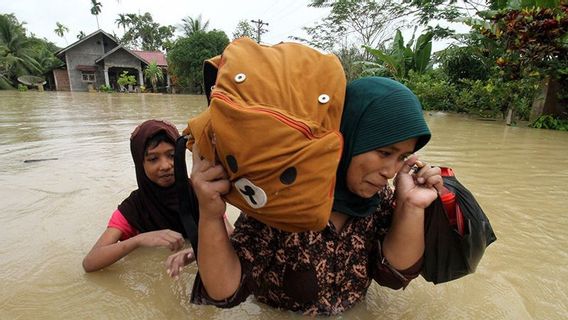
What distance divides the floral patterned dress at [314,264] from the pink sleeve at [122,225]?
103cm

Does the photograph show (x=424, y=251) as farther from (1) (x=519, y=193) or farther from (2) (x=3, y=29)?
(2) (x=3, y=29)

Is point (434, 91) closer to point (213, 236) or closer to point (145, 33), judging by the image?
point (213, 236)

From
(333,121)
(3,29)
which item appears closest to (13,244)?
(333,121)

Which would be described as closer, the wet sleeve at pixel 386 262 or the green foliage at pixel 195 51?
the wet sleeve at pixel 386 262

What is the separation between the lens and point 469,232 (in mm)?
1109

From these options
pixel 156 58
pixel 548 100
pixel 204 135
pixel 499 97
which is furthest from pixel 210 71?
pixel 156 58

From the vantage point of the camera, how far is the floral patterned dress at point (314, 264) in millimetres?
1183

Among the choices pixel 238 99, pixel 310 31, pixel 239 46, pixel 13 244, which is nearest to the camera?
pixel 238 99

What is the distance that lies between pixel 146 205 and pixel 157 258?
0.31 metres

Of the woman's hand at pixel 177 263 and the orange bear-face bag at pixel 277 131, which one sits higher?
the orange bear-face bag at pixel 277 131

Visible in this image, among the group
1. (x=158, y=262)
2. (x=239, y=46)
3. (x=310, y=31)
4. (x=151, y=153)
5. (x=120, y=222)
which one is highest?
(x=310, y=31)

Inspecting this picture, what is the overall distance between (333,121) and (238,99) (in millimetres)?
257

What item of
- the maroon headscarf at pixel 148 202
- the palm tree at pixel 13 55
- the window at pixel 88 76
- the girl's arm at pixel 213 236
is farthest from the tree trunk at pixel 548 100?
the palm tree at pixel 13 55

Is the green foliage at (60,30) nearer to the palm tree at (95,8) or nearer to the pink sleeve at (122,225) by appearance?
the palm tree at (95,8)
